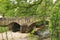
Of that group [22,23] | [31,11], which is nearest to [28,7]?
[31,11]

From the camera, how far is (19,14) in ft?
28.9

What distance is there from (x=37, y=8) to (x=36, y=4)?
0.32m

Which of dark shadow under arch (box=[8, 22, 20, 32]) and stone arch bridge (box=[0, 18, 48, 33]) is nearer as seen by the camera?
stone arch bridge (box=[0, 18, 48, 33])

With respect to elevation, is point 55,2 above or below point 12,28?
above

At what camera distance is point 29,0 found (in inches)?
331

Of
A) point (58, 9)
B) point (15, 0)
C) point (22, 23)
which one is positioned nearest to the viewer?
point (58, 9)

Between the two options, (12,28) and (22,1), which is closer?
(22,1)

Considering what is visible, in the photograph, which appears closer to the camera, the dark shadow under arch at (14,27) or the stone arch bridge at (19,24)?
the stone arch bridge at (19,24)

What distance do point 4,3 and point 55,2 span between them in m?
1.98

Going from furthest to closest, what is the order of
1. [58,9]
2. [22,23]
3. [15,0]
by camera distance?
[22,23]
[15,0]
[58,9]

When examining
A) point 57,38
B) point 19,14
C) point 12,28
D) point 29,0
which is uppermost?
point 29,0

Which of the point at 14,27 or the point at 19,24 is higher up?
the point at 19,24

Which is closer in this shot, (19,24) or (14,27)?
(19,24)

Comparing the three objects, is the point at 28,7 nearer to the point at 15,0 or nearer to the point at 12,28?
the point at 15,0
